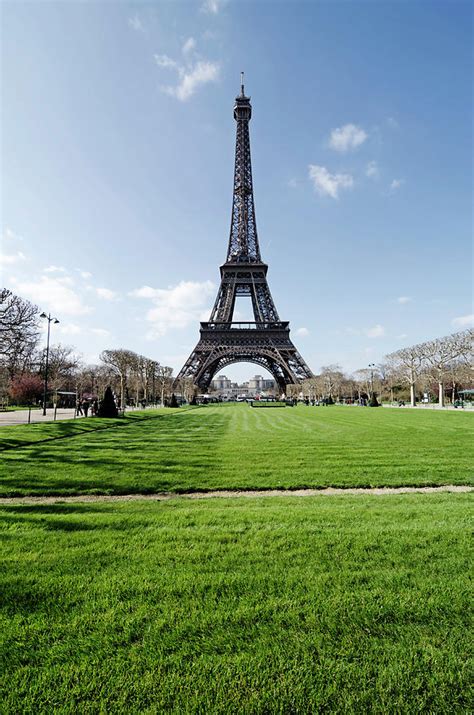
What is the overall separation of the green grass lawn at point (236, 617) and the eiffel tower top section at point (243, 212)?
2453 inches

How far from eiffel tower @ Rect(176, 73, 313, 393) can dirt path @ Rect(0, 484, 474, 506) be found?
5049 centimetres

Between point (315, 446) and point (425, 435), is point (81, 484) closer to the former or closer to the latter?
point (315, 446)

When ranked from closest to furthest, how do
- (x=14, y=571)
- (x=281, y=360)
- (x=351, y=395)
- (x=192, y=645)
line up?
(x=192, y=645)
(x=14, y=571)
(x=281, y=360)
(x=351, y=395)

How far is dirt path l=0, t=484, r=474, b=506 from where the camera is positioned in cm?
640

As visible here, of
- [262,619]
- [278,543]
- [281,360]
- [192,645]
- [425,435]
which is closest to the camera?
[192,645]

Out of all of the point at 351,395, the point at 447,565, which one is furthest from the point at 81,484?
the point at 351,395

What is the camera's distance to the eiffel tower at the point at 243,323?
58938 millimetres

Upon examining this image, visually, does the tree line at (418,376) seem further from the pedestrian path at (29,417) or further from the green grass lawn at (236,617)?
the green grass lawn at (236,617)

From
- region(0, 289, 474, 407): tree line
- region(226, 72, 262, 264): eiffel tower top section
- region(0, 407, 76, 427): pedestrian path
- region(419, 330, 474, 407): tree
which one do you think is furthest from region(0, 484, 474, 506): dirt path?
region(226, 72, 262, 264): eiffel tower top section

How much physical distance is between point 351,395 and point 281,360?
1303 inches

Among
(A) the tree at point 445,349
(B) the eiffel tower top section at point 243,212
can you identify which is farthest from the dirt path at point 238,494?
(B) the eiffel tower top section at point 243,212

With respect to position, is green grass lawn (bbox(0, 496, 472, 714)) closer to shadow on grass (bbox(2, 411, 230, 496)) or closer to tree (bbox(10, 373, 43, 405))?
shadow on grass (bbox(2, 411, 230, 496))

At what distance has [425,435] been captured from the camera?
14930mm

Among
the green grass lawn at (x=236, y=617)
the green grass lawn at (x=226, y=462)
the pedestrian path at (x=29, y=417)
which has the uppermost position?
the green grass lawn at (x=236, y=617)
